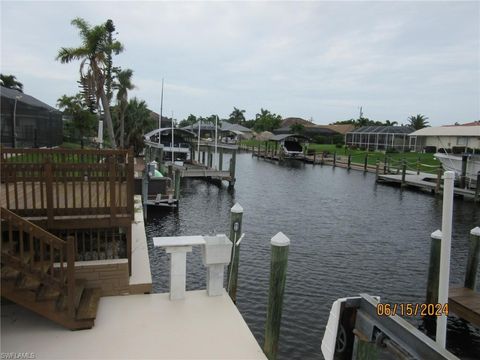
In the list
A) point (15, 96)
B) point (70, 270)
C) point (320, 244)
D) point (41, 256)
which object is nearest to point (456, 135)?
point (320, 244)

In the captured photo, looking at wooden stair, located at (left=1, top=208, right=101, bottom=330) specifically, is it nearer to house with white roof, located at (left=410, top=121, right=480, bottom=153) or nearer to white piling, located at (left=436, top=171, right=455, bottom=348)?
white piling, located at (left=436, top=171, right=455, bottom=348)

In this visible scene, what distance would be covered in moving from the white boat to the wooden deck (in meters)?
19.5

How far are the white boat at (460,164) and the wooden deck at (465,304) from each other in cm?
1947

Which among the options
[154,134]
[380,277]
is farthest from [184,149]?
[380,277]

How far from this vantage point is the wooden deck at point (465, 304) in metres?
7.13

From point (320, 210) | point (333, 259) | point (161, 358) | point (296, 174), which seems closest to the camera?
point (161, 358)

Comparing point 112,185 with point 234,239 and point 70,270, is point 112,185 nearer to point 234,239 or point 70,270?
Result: point 70,270

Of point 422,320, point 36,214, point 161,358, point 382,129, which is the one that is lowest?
point 422,320

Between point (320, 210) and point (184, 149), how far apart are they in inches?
670

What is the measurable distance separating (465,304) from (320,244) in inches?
258

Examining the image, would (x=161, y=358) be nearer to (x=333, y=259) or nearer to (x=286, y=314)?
(x=286, y=314)

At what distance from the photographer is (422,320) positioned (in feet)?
27.7

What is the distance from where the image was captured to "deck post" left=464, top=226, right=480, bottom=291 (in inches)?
309

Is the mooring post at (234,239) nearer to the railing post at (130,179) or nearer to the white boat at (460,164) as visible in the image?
the railing post at (130,179)
